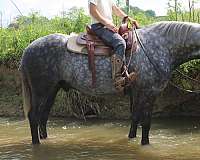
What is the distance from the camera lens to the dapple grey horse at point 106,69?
259 inches

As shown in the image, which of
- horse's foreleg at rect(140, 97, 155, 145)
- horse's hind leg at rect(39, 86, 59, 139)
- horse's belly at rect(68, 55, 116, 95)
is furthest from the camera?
horse's hind leg at rect(39, 86, 59, 139)

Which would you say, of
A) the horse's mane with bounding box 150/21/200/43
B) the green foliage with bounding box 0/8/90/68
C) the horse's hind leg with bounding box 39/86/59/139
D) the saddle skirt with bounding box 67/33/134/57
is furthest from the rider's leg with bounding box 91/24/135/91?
the green foliage with bounding box 0/8/90/68

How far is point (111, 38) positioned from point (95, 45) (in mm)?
322

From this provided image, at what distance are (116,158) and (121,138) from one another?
49.0 inches

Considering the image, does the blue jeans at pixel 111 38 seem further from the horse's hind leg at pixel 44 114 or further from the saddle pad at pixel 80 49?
the horse's hind leg at pixel 44 114

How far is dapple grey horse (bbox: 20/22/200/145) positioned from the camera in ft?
21.6

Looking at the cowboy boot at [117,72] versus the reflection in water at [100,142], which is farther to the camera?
the cowboy boot at [117,72]

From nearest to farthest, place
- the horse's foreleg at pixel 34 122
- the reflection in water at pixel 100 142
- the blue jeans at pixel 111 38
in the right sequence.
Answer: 1. the reflection in water at pixel 100 142
2. the blue jeans at pixel 111 38
3. the horse's foreleg at pixel 34 122

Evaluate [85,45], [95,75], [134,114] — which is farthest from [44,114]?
[134,114]

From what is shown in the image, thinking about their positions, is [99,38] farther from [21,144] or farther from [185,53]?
[21,144]

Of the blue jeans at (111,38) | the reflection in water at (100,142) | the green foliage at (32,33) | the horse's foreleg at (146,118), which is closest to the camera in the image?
the reflection in water at (100,142)

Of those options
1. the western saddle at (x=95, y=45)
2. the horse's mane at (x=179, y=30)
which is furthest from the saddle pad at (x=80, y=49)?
the horse's mane at (x=179, y=30)

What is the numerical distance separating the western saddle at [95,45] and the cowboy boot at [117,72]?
0.60ft

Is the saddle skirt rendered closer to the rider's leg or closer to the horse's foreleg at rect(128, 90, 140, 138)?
the rider's leg
